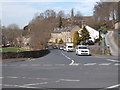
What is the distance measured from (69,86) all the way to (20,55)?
2695cm

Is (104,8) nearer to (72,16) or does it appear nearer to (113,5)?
(113,5)

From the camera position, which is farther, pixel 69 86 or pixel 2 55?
pixel 2 55

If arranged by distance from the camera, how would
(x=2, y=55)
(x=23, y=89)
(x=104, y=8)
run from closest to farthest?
(x=23, y=89)
(x=2, y=55)
(x=104, y=8)

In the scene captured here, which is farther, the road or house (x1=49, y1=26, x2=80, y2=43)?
house (x1=49, y1=26, x2=80, y2=43)

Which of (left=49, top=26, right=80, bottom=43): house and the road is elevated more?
(left=49, top=26, right=80, bottom=43): house

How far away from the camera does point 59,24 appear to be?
19575cm

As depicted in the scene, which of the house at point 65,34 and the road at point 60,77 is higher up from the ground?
the house at point 65,34

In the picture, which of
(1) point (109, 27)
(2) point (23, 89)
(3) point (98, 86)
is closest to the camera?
(2) point (23, 89)

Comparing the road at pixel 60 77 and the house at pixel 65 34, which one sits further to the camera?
the house at pixel 65 34

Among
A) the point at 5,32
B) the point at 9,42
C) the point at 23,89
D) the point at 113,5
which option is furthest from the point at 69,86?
the point at 9,42

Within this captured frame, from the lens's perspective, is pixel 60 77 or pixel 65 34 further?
pixel 65 34

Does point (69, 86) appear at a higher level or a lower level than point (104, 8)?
lower

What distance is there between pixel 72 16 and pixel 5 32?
7914 cm

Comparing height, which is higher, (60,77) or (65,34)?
(65,34)
